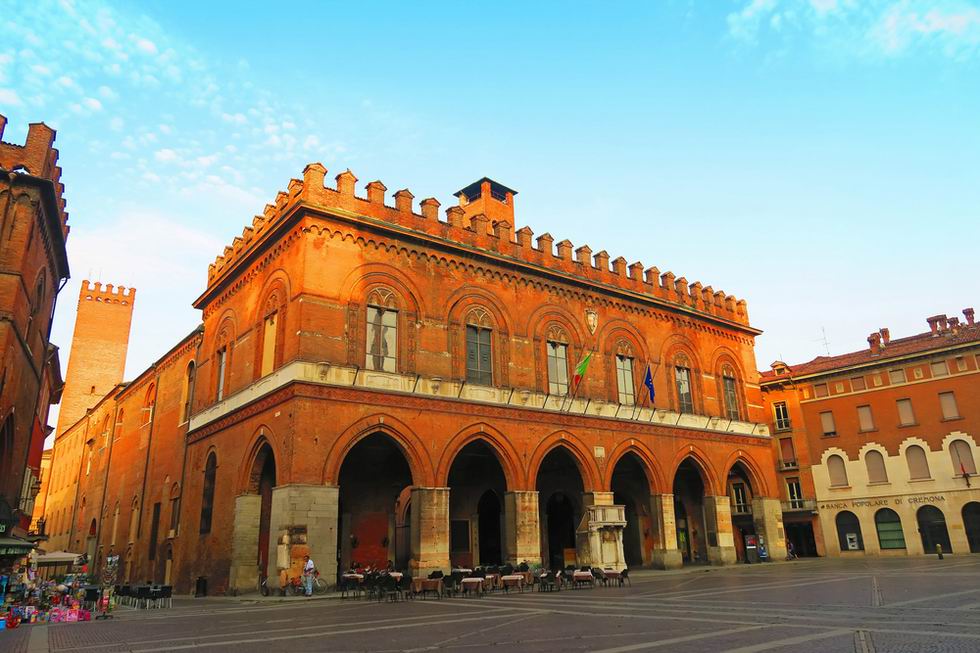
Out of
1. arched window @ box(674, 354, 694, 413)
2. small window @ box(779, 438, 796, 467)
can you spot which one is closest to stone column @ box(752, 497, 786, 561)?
arched window @ box(674, 354, 694, 413)

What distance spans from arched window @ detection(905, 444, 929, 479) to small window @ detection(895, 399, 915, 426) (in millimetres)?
1197

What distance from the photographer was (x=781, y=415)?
38375mm

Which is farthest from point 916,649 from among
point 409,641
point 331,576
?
point 331,576

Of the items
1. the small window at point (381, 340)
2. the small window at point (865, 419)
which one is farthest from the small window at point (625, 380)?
the small window at point (865, 419)

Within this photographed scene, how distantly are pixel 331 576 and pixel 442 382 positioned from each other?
6181 mm

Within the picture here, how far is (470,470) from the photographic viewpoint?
2425cm

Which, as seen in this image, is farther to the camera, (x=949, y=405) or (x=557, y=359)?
(x=949, y=405)

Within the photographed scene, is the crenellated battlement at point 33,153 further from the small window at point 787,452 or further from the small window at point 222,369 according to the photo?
the small window at point 787,452

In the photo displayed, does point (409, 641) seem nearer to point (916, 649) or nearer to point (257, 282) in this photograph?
point (916, 649)

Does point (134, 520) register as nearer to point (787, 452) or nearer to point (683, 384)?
point (683, 384)

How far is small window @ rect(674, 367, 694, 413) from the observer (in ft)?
90.4

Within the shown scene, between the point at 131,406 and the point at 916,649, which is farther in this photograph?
the point at 131,406

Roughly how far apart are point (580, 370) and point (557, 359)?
1.13m

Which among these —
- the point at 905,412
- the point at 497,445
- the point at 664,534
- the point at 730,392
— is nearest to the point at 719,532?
the point at 664,534
